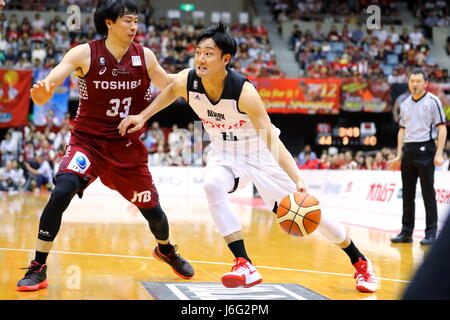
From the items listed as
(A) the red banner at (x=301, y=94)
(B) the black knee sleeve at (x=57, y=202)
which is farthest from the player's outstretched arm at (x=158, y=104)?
(A) the red banner at (x=301, y=94)

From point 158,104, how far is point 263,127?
0.94m

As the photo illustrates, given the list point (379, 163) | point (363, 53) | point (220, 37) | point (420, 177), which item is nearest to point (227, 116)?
point (220, 37)

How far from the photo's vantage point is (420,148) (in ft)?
27.2

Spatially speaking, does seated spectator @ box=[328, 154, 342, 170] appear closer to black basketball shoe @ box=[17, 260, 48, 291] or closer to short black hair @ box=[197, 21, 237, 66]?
short black hair @ box=[197, 21, 237, 66]

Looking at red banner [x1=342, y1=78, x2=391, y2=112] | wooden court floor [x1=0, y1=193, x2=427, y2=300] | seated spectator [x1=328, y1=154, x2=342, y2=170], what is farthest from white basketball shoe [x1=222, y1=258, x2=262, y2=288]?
red banner [x1=342, y1=78, x2=391, y2=112]

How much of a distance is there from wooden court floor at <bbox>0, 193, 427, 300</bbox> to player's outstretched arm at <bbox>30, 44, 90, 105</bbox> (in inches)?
55.8

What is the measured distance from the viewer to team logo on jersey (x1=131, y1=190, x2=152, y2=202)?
5.01 m

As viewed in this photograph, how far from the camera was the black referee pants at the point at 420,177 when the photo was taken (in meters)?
8.28

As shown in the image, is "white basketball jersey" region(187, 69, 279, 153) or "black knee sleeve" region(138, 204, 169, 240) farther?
"black knee sleeve" region(138, 204, 169, 240)

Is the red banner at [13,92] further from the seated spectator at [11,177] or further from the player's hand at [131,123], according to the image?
the player's hand at [131,123]
